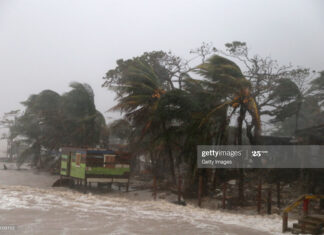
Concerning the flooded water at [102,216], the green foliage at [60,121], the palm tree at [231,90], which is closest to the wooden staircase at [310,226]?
the flooded water at [102,216]

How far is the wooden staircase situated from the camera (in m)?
8.36

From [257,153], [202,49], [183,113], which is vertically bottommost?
[257,153]

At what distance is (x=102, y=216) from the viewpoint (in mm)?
10891

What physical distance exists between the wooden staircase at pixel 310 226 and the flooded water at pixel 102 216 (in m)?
1.03

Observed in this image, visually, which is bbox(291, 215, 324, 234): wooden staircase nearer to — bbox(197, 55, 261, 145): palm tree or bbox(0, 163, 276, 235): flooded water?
bbox(0, 163, 276, 235): flooded water

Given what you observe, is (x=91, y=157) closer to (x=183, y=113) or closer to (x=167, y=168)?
(x=183, y=113)

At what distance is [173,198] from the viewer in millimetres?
15195

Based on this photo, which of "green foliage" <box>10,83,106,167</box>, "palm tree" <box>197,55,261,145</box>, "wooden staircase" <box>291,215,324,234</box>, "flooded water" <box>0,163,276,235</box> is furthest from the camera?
"green foliage" <box>10,83,106,167</box>

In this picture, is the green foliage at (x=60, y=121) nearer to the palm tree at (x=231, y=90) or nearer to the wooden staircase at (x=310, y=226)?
the palm tree at (x=231, y=90)

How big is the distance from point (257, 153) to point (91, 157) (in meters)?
7.17

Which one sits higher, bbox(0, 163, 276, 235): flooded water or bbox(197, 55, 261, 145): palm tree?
bbox(197, 55, 261, 145): palm tree

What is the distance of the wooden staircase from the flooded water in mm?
1027

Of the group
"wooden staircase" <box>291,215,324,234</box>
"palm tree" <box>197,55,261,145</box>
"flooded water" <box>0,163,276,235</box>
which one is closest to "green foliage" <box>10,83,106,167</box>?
"flooded water" <box>0,163,276,235</box>

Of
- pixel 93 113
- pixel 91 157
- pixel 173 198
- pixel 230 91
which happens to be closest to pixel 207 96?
pixel 230 91
